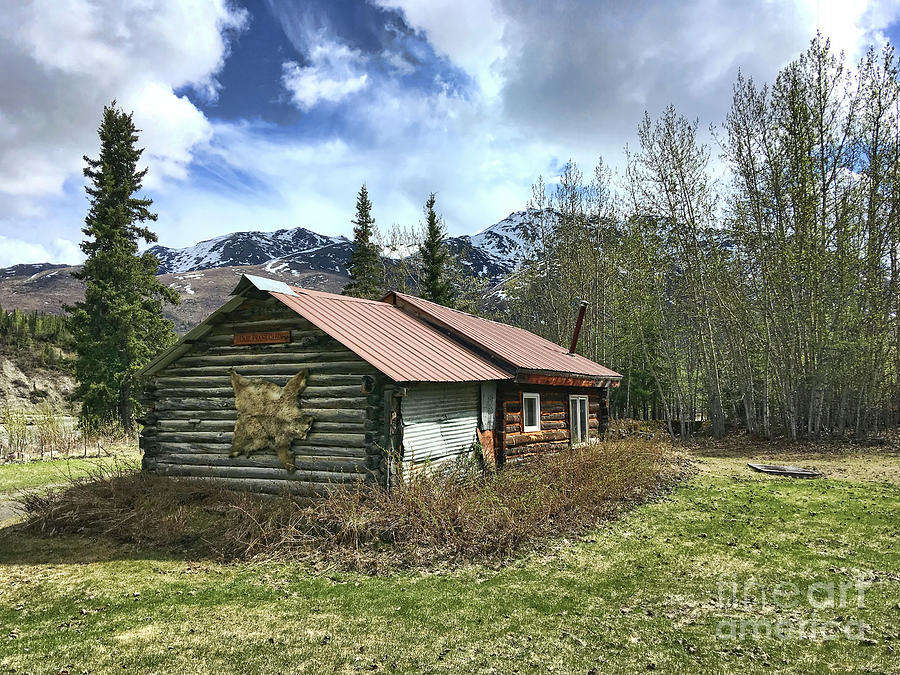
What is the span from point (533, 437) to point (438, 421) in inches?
171

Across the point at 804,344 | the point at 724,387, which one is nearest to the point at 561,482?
the point at 804,344

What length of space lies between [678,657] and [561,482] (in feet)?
18.8

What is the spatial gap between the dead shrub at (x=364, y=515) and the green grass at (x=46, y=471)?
3798mm

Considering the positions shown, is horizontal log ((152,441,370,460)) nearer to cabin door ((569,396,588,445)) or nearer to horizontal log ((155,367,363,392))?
horizontal log ((155,367,363,392))

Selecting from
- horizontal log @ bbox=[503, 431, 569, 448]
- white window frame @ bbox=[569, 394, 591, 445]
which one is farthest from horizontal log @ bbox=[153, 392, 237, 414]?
white window frame @ bbox=[569, 394, 591, 445]

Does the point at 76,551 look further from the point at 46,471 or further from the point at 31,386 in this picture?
the point at 31,386

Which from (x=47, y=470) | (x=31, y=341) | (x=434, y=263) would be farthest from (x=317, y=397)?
(x=31, y=341)

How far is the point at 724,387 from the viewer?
3150 cm

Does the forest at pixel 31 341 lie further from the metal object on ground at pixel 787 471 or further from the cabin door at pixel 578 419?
the metal object on ground at pixel 787 471

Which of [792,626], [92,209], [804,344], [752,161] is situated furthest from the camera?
[92,209]

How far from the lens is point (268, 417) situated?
36.9ft

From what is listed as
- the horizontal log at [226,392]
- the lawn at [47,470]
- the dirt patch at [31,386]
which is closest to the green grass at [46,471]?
the lawn at [47,470]

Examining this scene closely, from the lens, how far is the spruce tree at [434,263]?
37594 millimetres

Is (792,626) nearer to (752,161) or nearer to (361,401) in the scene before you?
(361,401)
